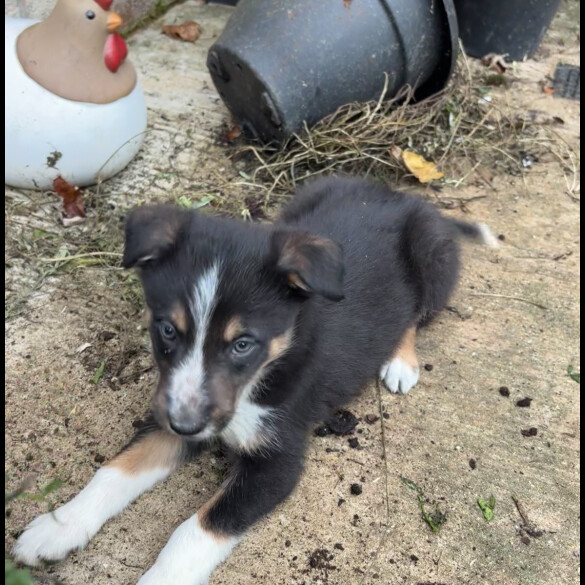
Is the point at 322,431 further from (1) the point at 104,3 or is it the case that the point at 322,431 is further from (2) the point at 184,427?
(1) the point at 104,3

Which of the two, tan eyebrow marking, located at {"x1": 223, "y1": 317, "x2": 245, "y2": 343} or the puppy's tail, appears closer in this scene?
tan eyebrow marking, located at {"x1": 223, "y1": 317, "x2": 245, "y2": 343}

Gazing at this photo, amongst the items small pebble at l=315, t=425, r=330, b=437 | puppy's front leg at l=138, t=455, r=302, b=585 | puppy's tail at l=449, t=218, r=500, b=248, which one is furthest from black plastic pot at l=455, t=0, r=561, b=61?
puppy's front leg at l=138, t=455, r=302, b=585

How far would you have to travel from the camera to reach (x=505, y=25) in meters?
5.59

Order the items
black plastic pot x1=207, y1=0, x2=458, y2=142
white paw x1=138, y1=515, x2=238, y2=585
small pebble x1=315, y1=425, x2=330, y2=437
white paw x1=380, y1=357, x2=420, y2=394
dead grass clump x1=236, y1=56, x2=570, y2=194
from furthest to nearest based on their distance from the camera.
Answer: dead grass clump x1=236, y1=56, x2=570, y2=194 < black plastic pot x1=207, y1=0, x2=458, y2=142 < white paw x1=380, y1=357, x2=420, y2=394 < small pebble x1=315, y1=425, x2=330, y2=437 < white paw x1=138, y1=515, x2=238, y2=585

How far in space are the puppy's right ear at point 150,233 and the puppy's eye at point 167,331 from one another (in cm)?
22

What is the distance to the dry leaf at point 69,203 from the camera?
144 inches

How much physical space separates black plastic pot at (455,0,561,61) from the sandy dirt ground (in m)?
2.18

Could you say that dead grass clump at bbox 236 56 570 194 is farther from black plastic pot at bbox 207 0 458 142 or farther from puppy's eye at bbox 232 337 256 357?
puppy's eye at bbox 232 337 256 357

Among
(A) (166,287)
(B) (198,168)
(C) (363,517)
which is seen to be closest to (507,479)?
(C) (363,517)

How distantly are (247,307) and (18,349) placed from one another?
4.50 ft

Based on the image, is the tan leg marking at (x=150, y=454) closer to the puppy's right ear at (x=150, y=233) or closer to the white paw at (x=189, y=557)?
the white paw at (x=189, y=557)

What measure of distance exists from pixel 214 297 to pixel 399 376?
128 centimetres

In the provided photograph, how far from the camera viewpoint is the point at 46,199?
377 cm

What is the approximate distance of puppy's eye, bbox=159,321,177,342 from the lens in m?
2.09
